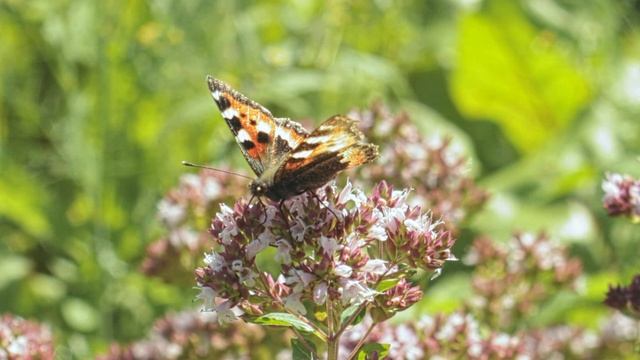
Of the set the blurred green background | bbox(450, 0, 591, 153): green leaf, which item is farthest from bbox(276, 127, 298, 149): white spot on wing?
bbox(450, 0, 591, 153): green leaf

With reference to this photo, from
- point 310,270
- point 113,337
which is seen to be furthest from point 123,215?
point 310,270

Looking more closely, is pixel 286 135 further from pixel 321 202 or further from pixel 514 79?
pixel 514 79

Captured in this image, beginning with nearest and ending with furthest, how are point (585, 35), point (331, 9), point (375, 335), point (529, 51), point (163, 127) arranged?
1. point (375, 335)
2. point (163, 127)
3. point (331, 9)
4. point (529, 51)
5. point (585, 35)

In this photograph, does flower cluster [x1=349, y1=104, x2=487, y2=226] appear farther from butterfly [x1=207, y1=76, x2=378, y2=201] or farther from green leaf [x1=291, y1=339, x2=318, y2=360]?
green leaf [x1=291, y1=339, x2=318, y2=360]

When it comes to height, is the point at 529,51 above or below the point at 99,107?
above

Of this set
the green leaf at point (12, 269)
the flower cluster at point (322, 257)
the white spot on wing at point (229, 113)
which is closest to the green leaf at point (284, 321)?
the flower cluster at point (322, 257)

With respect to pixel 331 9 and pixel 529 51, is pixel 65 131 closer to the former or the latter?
pixel 331 9
